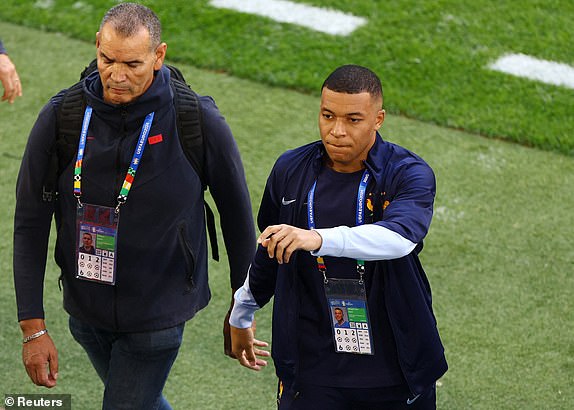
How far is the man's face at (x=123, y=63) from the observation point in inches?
155

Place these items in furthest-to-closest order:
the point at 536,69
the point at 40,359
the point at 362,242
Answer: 1. the point at 536,69
2. the point at 40,359
3. the point at 362,242

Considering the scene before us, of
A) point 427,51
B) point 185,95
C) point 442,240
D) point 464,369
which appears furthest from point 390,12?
point 185,95

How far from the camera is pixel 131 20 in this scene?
3959 mm

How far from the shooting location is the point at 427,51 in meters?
9.00

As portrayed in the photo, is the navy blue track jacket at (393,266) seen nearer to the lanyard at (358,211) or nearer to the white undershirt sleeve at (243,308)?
the lanyard at (358,211)

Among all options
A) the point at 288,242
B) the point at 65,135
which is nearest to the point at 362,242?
the point at 288,242

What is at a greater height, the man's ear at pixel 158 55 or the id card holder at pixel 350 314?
the man's ear at pixel 158 55

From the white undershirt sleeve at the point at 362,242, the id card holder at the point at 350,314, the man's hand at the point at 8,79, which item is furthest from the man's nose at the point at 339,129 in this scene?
the man's hand at the point at 8,79

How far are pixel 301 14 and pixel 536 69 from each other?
1984 mm

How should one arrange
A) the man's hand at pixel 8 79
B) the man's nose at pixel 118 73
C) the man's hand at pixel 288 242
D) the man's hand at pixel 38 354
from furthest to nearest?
the man's hand at pixel 8 79, the man's hand at pixel 38 354, the man's nose at pixel 118 73, the man's hand at pixel 288 242

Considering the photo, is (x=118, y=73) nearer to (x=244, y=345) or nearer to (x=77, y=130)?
(x=77, y=130)

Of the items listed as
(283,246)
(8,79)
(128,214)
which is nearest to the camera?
(283,246)

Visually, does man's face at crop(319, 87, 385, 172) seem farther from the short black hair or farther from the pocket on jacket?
the pocket on jacket

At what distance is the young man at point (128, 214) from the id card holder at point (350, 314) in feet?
1.99
